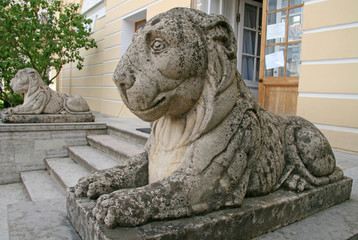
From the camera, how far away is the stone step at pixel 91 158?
4158 mm

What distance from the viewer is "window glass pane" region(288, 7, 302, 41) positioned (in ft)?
15.3

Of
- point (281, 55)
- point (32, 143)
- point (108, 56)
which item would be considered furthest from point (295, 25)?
point (108, 56)

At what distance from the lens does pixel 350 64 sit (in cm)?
371

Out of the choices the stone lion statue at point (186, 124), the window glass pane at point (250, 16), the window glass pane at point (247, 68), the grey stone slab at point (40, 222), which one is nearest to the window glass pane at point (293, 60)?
the window glass pane at point (247, 68)

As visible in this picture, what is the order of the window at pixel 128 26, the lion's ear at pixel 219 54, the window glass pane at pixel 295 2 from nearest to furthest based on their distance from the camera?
the lion's ear at pixel 219 54
the window glass pane at pixel 295 2
the window at pixel 128 26

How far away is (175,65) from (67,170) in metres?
3.80

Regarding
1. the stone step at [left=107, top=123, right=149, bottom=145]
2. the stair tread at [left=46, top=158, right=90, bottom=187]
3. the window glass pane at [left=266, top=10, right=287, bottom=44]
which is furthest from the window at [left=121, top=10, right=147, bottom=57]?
the window glass pane at [left=266, top=10, right=287, bottom=44]

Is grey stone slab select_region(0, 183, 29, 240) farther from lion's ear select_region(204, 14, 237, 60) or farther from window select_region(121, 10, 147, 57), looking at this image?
window select_region(121, 10, 147, 57)

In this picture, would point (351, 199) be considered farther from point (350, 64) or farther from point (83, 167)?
point (83, 167)

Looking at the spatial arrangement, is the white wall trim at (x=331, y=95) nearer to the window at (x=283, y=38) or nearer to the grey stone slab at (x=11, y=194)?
the window at (x=283, y=38)

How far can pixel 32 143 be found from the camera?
5395 mm

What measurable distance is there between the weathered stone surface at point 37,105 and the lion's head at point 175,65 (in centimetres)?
463

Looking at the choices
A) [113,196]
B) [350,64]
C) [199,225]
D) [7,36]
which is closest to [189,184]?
[199,225]

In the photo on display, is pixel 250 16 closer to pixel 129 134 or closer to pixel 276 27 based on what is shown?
pixel 276 27
